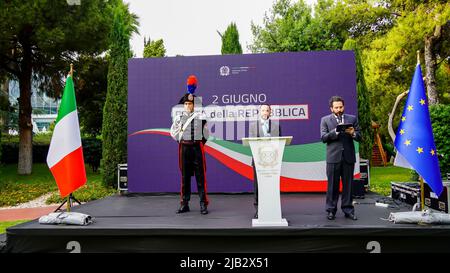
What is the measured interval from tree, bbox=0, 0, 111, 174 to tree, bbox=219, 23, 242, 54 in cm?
392

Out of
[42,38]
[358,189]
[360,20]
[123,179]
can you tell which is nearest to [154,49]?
[42,38]

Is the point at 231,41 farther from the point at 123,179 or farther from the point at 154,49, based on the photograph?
the point at 154,49

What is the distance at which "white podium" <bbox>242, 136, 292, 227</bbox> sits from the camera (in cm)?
343

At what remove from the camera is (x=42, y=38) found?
1014 cm

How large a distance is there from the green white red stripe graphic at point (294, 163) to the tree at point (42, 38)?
22.7 feet

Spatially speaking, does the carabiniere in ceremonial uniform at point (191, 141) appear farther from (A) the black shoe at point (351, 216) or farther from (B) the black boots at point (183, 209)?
(A) the black shoe at point (351, 216)

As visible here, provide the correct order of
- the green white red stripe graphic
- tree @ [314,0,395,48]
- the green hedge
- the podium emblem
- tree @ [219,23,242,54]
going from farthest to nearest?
tree @ [314,0,395,48] → tree @ [219,23,242,54] → the green hedge → the green white red stripe graphic → the podium emblem

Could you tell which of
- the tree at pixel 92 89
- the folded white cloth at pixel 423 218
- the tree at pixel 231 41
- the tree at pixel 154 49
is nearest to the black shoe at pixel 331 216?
the folded white cloth at pixel 423 218

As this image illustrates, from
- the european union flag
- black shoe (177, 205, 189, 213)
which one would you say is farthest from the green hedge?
black shoe (177, 205, 189, 213)

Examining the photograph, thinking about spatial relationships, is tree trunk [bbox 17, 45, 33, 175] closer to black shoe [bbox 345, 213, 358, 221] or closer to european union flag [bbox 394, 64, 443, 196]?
black shoe [bbox 345, 213, 358, 221]

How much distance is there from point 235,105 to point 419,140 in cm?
339

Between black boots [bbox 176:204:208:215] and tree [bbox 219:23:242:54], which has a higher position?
tree [bbox 219:23:242:54]
